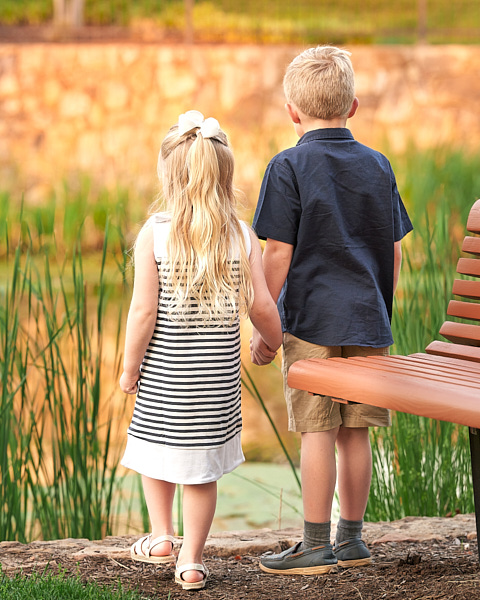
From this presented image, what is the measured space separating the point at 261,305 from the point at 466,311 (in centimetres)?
46

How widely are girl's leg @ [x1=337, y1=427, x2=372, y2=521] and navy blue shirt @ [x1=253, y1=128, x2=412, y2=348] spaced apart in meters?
0.22

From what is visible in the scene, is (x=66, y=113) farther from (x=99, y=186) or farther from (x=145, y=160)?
(x=99, y=186)

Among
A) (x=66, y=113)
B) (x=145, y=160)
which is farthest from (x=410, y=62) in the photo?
(x=66, y=113)

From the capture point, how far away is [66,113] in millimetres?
8617

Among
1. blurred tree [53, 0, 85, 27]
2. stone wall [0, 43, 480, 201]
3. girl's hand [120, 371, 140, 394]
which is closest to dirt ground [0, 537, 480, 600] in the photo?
girl's hand [120, 371, 140, 394]

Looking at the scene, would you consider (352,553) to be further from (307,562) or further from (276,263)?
(276,263)

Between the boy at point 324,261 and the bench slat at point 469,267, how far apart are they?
6.3 inches

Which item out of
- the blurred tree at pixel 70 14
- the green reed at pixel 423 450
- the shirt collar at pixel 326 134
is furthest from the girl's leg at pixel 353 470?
the blurred tree at pixel 70 14

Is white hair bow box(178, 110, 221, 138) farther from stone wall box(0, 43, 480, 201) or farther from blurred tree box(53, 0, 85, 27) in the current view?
blurred tree box(53, 0, 85, 27)

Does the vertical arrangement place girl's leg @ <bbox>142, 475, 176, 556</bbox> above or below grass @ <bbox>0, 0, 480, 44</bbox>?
below

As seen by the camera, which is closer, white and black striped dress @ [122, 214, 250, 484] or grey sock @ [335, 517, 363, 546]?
white and black striped dress @ [122, 214, 250, 484]

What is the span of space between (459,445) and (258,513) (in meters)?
0.89

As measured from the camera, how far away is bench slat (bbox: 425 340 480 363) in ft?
5.57

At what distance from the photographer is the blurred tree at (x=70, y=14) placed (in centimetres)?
958
